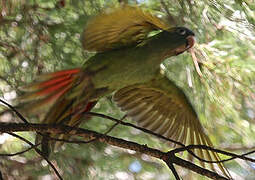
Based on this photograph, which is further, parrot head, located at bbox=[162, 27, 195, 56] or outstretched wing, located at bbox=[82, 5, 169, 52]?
parrot head, located at bbox=[162, 27, 195, 56]

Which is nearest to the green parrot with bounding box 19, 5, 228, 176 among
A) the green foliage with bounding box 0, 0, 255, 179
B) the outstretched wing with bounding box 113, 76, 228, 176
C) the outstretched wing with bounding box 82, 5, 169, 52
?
the outstretched wing with bounding box 82, 5, 169, 52

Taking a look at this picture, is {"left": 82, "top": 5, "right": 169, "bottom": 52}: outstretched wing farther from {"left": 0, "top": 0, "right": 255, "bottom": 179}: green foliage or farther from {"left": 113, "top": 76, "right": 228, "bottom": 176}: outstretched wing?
{"left": 0, "top": 0, "right": 255, "bottom": 179}: green foliage

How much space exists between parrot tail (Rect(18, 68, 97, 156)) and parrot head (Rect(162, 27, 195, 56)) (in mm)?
328

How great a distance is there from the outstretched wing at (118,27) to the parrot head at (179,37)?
3.2 inches

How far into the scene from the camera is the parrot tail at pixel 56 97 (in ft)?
4.98

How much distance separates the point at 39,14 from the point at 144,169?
101 centimetres

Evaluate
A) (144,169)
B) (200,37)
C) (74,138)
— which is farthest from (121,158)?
(200,37)

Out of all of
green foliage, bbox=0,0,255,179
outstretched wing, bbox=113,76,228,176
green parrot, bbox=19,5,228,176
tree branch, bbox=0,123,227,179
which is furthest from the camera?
green foliage, bbox=0,0,255,179

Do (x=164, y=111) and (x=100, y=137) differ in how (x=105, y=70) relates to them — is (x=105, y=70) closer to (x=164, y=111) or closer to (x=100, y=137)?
(x=100, y=137)

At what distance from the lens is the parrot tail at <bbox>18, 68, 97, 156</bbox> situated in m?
1.52

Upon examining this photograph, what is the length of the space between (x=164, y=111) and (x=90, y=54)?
0.52 meters

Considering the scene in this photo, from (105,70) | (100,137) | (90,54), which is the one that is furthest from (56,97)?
(90,54)

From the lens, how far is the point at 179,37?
5.12ft

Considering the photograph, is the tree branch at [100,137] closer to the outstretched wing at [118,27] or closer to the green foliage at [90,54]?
the outstretched wing at [118,27]
